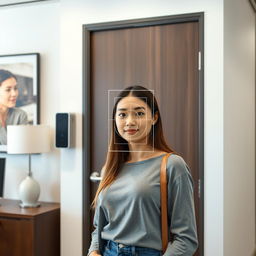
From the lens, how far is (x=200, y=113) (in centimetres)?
258

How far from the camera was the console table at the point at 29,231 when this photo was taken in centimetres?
283

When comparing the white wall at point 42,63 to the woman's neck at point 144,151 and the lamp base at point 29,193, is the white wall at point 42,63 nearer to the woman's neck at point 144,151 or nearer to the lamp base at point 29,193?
the lamp base at point 29,193

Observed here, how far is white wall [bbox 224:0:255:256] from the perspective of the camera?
2.68 meters

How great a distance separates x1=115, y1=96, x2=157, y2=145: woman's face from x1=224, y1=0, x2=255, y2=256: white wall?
1552 millimetres

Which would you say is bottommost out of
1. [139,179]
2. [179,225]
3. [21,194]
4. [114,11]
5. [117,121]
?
[21,194]

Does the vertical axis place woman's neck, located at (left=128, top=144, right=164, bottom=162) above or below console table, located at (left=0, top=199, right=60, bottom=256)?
above

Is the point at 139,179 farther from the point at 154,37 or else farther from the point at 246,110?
the point at 246,110

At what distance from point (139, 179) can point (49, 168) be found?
2375mm

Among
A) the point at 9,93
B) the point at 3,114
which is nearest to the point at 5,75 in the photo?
the point at 9,93

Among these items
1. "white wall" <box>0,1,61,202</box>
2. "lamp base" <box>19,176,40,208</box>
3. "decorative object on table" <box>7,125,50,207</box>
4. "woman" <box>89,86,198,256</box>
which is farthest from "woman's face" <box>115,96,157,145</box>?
"white wall" <box>0,1,61,202</box>

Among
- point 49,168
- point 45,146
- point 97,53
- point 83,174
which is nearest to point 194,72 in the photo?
point 97,53

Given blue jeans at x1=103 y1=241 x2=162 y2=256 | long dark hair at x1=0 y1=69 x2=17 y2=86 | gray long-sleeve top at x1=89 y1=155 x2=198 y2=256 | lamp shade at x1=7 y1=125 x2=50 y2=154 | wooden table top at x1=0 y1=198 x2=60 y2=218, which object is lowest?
wooden table top at x1=0 y1=198 x2=60 y2=218

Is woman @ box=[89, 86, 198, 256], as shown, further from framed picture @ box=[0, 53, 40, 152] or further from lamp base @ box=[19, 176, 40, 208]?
framed picture @ box=[0, 53, 40, 152]

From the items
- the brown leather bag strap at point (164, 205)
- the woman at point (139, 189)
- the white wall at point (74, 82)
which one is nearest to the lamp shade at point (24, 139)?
the white wall at point (74, 82)
